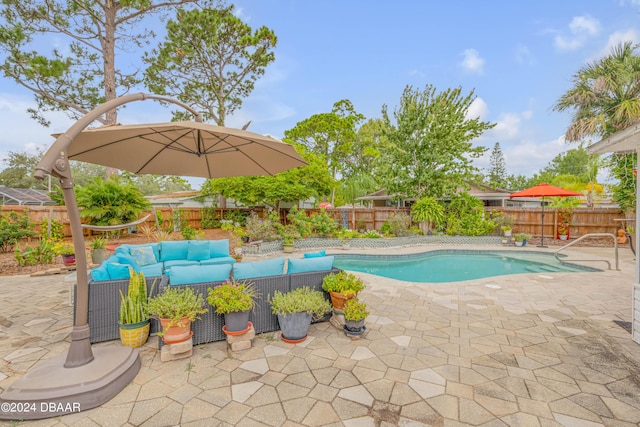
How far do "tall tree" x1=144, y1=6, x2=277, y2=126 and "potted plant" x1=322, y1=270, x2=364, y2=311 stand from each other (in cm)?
1381

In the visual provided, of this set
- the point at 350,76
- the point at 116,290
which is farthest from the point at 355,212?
the point at 116,290

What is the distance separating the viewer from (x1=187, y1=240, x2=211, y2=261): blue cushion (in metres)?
5.72

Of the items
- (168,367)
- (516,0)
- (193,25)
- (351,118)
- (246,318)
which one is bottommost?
(168,367)

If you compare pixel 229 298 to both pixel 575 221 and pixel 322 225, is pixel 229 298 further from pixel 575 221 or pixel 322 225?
pixel 575 221

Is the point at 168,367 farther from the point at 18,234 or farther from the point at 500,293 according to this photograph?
the point at 18,234

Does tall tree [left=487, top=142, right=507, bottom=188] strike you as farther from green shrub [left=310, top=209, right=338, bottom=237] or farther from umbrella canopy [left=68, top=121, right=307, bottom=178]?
umbrella canopy [left=68, top=121, right=307, bottom=178]

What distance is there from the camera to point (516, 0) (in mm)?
7438

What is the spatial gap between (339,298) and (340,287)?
0.45ft

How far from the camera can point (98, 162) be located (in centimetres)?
362

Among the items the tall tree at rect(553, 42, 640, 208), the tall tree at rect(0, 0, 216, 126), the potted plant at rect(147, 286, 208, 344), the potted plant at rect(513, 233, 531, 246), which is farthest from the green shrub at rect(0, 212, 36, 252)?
the tall tree at rect(553, 42, 640, 208)

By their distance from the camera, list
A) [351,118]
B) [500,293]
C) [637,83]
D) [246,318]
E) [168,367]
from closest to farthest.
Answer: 1. [168,367]
2. [246,318]
3. [500,293]
4. [637,83]
5. [351,118]

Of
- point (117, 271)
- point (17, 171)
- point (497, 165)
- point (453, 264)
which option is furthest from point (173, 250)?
point (497, 165)

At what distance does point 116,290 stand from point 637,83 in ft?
50.4

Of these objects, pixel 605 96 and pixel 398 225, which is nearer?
pixel 605 96
